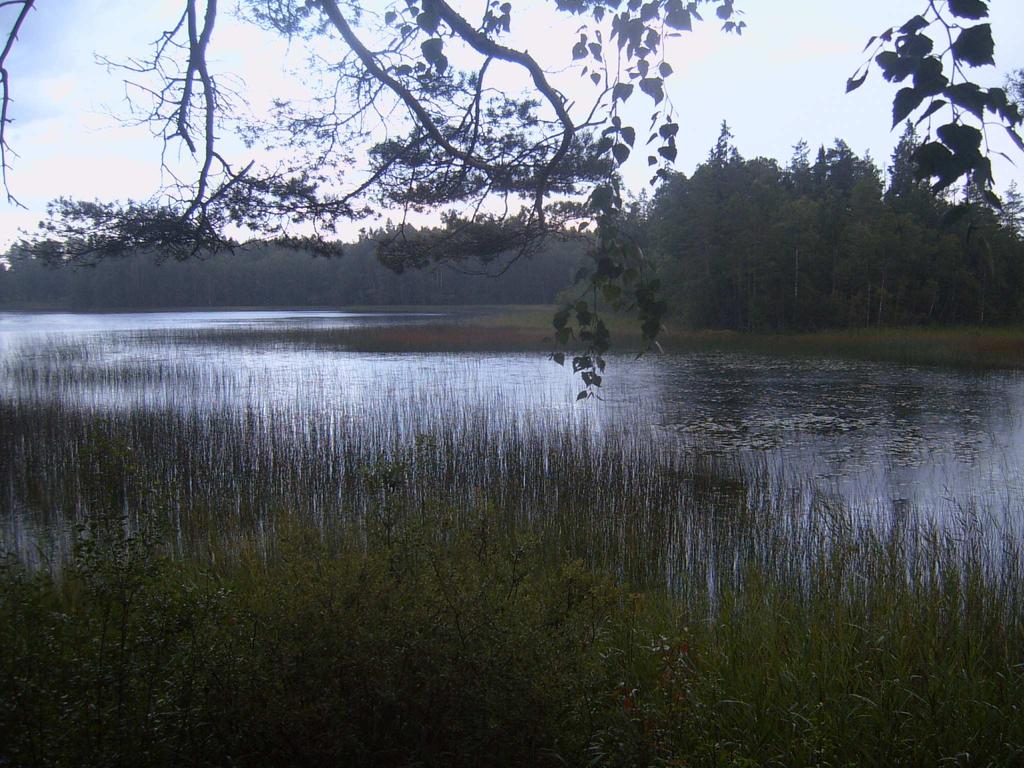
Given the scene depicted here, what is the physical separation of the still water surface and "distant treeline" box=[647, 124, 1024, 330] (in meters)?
13.2

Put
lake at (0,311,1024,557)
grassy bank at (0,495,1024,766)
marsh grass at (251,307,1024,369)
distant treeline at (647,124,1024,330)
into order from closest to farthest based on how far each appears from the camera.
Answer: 1. grassy bank at (0,495,1024,766)
2. lake at (0,311,1024,557)
3. marsh grass at (251,307,1024,369)
4. distant treeline at (647,124,1024,330)

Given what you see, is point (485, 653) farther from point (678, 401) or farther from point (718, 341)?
point (718, 341)

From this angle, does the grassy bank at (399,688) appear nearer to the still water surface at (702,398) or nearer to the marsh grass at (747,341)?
the still water surface at (702,398)

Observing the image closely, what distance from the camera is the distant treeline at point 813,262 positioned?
32656 mm

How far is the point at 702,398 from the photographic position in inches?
518

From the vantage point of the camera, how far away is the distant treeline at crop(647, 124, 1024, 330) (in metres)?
32.7

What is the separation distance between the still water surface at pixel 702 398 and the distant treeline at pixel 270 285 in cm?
3246

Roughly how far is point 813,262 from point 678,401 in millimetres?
24021

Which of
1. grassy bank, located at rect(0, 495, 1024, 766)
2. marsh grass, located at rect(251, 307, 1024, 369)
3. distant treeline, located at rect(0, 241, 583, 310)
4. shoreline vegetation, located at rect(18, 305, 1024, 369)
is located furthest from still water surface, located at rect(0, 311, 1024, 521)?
distant treeline, located at rect(0, 241, 583, 310)

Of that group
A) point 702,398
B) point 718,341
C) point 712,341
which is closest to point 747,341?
point 718,341

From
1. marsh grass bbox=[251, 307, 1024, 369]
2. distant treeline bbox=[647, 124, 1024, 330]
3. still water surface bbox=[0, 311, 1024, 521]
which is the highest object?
distant treeline bbox=[647, 124, 1024, 330]

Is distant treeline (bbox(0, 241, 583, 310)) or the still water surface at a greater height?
distant treeline (bbox(0, 241, 583, 310))

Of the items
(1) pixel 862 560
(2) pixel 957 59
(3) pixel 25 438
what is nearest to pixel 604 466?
(1) pixel 862 560

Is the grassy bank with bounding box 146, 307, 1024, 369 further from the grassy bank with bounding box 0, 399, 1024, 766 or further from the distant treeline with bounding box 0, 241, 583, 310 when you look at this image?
the distant treeline with bounding box 0, 241, 583, 310
